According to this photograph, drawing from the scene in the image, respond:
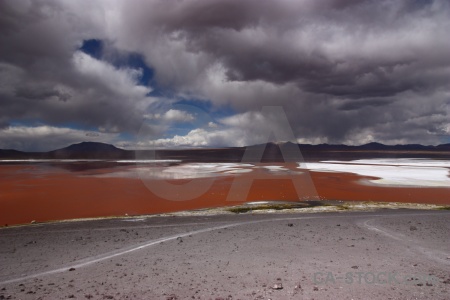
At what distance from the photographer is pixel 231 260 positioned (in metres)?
11.1

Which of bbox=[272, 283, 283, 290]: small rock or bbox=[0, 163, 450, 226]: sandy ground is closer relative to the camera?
bbox=[272, 283, 283, 290]: small rock

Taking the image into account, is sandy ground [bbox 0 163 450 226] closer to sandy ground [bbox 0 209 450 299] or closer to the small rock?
sandy ground [bbox 0 209 450 299]

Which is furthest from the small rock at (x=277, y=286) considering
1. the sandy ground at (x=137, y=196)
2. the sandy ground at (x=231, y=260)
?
the sandy ground at (x=137, y=196)

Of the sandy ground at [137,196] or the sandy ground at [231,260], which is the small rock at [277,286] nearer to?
the sandy ground at [231,260]

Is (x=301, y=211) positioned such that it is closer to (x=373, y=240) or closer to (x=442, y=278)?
(x=373, y=240)

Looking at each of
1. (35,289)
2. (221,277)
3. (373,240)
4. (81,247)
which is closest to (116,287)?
(35,289)

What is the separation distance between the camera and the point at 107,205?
1139 inches

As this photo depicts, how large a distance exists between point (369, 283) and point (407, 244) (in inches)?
208

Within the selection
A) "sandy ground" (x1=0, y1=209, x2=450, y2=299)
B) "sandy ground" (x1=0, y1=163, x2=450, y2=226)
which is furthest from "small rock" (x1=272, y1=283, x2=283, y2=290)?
"sandy ground" (x1=0, y1=163, x2=450, y2=226)

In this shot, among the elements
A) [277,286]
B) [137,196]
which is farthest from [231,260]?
[137,196]

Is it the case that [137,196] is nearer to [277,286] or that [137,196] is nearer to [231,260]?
[231,260]

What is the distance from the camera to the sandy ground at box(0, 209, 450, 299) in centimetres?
841

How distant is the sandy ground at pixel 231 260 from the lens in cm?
841

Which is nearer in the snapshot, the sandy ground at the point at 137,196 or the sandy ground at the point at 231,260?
the sandy ground at the point at 231,260
